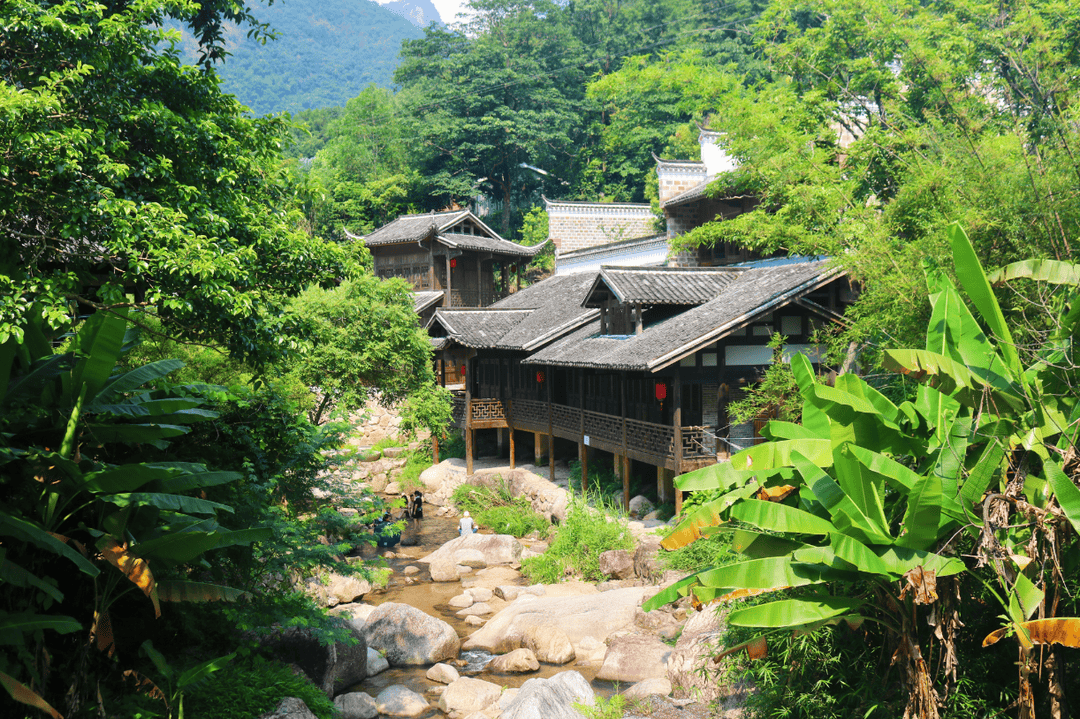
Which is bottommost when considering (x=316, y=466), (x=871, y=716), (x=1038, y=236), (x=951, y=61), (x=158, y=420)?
(x=871, y=716)

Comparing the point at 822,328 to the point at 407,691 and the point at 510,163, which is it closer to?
the point at 407,691

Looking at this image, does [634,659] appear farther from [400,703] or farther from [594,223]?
[594,223]

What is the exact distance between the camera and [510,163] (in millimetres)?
42062

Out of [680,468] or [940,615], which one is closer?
[940,615]

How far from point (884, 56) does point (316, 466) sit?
23810mm

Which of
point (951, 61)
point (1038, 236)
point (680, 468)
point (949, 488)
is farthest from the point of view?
point (951, 61)

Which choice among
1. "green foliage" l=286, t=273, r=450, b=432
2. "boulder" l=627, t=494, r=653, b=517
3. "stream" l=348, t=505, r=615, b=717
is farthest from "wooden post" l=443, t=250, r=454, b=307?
"boulder" l=627, t=494, r=653, b=517

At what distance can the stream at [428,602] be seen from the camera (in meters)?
12.1

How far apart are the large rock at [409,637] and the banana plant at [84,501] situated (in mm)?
6468

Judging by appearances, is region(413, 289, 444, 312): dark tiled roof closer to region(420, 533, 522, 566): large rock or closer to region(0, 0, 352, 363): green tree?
region(420, 533, 522, 566): large rock

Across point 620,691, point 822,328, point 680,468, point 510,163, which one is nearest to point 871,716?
point 620,691

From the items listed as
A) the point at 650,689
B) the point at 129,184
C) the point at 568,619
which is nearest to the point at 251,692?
the point at 650,689

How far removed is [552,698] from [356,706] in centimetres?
291

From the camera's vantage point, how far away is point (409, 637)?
13.3m
